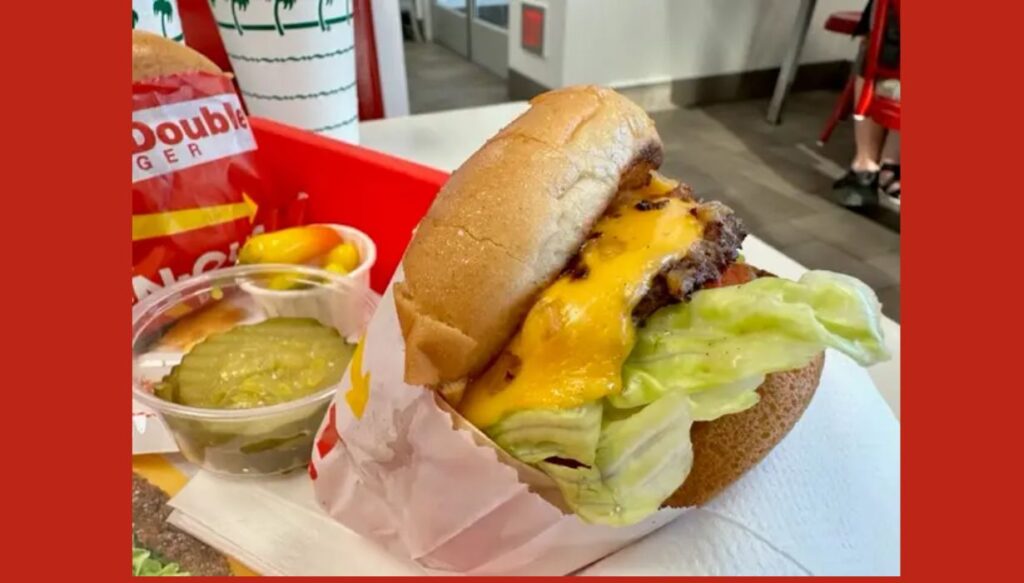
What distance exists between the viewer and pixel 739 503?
797 mm

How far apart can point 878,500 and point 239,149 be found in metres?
1.07

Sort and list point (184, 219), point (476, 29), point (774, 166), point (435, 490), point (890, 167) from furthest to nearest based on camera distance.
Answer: point (476, 29), point (774, 166), point (890, 167), point (184, 219), point (435, 490)

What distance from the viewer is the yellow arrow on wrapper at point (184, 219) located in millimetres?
1148

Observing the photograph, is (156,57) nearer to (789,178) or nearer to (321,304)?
(321,304)

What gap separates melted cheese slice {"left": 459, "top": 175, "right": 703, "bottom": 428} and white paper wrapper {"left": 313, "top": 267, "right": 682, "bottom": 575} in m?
0.05

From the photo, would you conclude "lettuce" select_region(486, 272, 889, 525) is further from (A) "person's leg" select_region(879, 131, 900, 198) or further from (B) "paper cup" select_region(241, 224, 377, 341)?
(A) "person's leg" select_region(879, 131, 900, 198)

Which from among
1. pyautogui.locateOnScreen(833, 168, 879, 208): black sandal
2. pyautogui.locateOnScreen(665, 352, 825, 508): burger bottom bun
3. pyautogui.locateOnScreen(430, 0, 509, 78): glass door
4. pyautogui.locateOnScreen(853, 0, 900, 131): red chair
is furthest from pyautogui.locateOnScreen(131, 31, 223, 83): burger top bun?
pyautogui.locateOnScreen(430, 0, 509, 78): glass door

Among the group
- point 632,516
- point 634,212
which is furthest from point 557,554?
point 634,212

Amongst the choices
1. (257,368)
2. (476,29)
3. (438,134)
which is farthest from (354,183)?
(476,29)

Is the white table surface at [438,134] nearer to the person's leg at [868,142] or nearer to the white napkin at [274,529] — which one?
the white napkin at [274,529]

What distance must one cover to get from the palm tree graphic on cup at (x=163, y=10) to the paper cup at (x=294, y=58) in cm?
18

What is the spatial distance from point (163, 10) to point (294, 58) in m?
0.28

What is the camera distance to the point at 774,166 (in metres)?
4.03

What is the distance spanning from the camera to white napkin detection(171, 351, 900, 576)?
77cm
